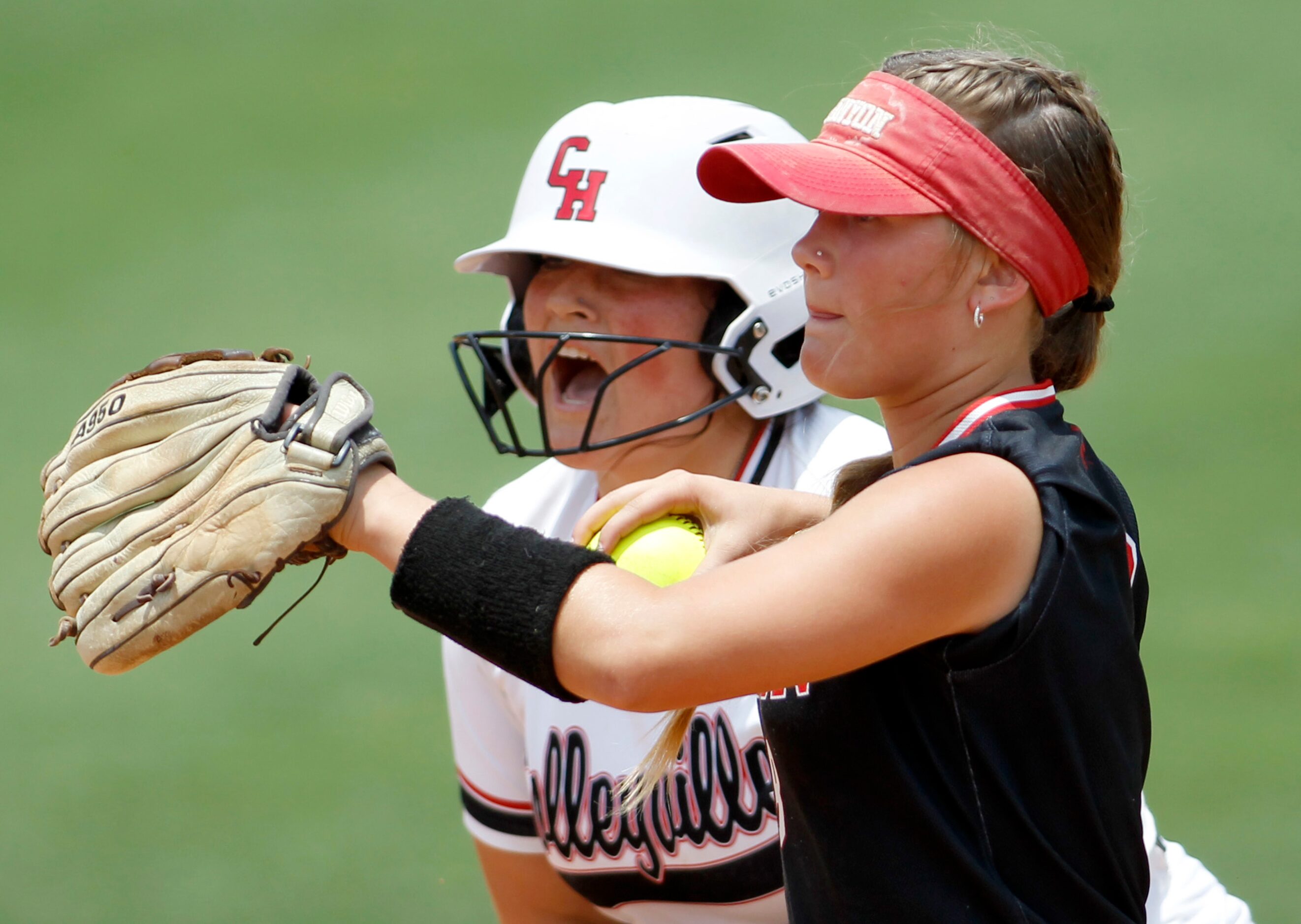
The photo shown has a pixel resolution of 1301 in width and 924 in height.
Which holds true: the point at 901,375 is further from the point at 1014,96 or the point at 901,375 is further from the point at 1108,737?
the point at 1108,737

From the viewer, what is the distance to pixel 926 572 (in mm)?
1303

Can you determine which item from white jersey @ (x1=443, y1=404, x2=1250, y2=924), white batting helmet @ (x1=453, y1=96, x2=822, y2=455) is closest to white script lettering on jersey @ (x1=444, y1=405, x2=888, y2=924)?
white jersey @ (x1=443, y1=404, x2=1250, y2=924)

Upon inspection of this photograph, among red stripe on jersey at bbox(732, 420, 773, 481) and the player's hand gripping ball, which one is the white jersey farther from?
the player's hand gripping ball

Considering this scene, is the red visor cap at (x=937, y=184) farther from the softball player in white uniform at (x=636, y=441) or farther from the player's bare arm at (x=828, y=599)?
the softball player in white uniform at (x=636, y=441)

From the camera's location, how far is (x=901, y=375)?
1.54 meters

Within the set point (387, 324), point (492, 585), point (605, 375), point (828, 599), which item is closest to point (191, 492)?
point (492, 585)

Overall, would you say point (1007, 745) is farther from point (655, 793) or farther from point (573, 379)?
point (573, 379)

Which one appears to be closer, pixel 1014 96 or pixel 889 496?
pixel 889 496

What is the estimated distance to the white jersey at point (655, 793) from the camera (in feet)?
7.57

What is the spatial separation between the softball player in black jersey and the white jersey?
25.4 inches

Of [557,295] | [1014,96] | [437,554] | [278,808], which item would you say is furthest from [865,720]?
[278,808]

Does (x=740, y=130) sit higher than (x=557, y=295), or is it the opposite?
(x=740, y=130)

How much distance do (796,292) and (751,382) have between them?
0.64 ft

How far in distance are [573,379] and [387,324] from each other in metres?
3.99
